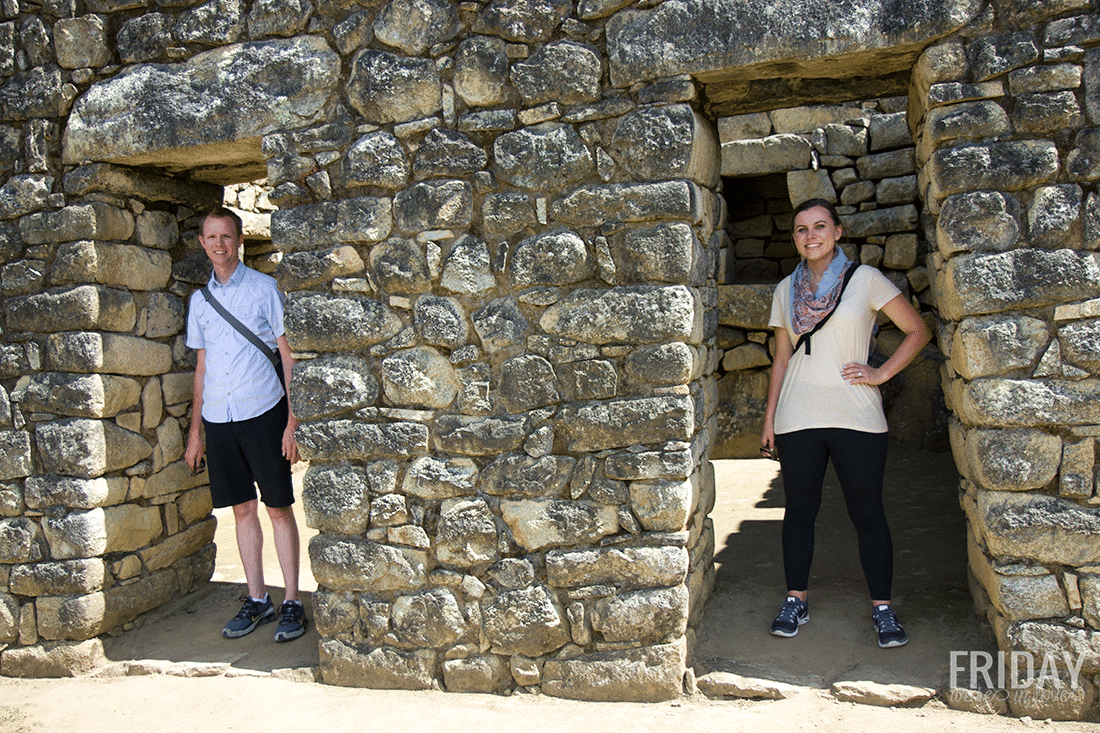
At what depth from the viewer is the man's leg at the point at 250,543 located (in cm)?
356

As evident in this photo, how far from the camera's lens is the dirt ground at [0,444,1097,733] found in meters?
2.62

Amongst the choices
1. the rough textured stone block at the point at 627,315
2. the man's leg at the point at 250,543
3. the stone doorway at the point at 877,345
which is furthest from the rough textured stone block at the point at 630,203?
the man's leg at the point at 250,543

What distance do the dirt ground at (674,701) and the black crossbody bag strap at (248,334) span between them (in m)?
1.19

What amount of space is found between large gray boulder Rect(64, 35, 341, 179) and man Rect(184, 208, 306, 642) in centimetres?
42

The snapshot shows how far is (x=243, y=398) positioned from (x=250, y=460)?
11.2 inches

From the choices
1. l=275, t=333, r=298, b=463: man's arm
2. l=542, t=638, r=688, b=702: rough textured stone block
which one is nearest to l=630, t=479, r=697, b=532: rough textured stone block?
l=542, t=638, r=688, b=702: rough textured stone block

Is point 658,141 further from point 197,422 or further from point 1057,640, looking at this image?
point 197,422

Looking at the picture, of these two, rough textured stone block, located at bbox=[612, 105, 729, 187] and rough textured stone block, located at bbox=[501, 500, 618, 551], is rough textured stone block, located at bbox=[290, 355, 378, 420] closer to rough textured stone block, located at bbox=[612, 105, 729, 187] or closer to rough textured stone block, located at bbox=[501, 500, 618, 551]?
rough textured stone block, located at bbox=[501, 500, 618, 551]

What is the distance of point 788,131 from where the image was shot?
20.8ft

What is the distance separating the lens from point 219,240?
3406mm

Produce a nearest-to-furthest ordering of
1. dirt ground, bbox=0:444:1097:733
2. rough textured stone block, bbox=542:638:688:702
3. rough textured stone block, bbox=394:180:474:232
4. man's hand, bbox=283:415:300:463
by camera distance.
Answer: dirt ground, bbox=0:444:1097:733 < rough textured stone block, bbox=542:638:688:702 < rough textured stone block, bbox=394:180:474:232 < man's hand, bbox=283:415:300:463

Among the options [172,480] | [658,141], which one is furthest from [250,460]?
[658,141]

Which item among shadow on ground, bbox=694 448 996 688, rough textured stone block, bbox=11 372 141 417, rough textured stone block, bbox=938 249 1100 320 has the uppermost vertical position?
rough textured stone block, bbox=938 249 1100 320

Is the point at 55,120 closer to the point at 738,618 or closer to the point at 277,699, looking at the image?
the point at 277,699
